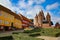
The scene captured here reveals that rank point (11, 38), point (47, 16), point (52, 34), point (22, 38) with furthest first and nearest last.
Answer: point (47, 16)
point (52, 34)
point (11, 38)
point (22, 38)

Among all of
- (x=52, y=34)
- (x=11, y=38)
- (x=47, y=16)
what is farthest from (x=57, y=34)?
(x=47, y=16)

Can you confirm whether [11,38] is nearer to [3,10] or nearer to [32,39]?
[32,39]

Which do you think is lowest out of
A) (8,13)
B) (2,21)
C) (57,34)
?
(57,34)

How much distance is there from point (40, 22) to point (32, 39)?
76.1 metres

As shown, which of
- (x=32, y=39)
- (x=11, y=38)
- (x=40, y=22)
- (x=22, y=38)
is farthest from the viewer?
(x=40, y=22)

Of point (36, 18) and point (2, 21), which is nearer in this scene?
point (2, 21)

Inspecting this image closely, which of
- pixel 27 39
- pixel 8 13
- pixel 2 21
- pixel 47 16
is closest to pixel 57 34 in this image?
pixel 27 39

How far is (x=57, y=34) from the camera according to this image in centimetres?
2025

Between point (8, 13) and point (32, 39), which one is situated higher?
point (8, 13)

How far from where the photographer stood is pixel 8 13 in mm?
41094

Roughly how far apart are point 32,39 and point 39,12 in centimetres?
7995

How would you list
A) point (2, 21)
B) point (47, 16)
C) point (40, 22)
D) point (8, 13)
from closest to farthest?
point (2, 21) → point (8, 13) → point (40, 22) → point (47, 16)

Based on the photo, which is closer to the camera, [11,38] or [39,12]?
[11,38]

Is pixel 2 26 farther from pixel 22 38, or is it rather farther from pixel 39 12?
pixel 39 12
